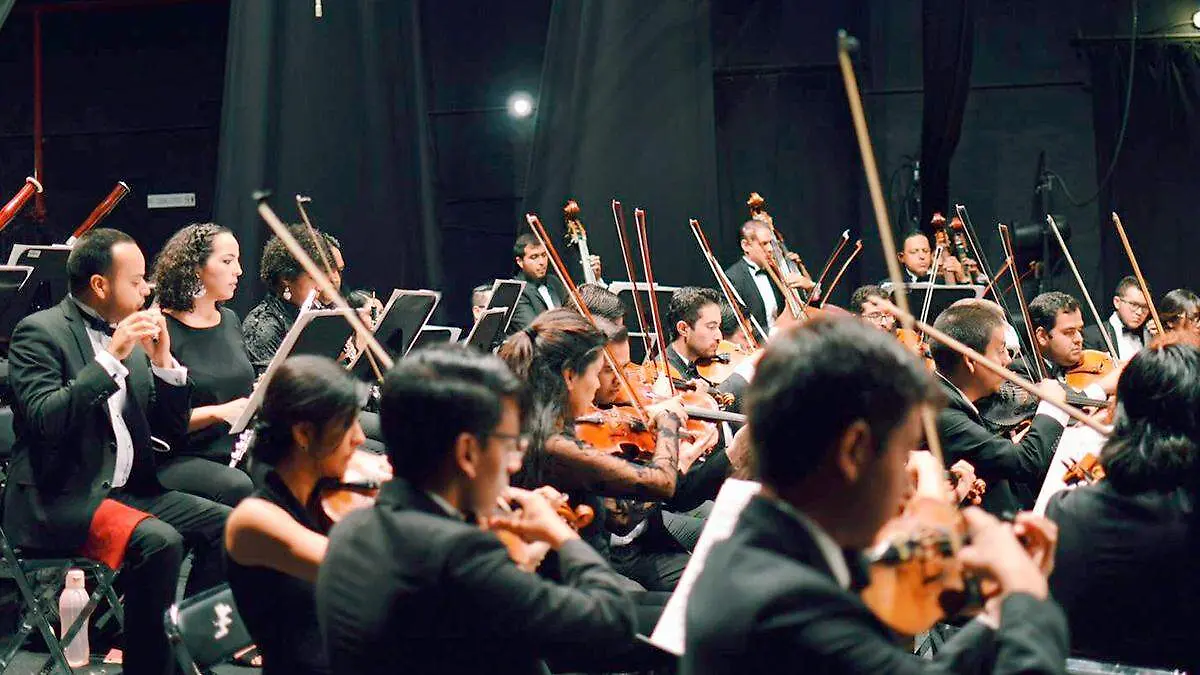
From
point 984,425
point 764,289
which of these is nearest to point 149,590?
point 984,425

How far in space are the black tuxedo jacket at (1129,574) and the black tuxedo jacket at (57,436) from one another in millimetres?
2158

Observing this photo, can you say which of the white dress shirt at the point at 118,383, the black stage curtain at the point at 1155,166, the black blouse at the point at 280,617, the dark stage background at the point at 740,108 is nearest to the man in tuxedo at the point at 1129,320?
the dark stage background at the point at 740,108

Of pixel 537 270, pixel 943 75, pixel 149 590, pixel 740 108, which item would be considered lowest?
pixel 149 590

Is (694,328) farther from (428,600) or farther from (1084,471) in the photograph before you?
(428,600)

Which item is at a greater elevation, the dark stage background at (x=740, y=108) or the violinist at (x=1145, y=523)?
the dark stage background at (x=740, y=108)

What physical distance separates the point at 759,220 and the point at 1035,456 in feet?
14.2

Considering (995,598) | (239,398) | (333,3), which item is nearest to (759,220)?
(333,3)

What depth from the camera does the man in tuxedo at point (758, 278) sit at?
23.5 feet

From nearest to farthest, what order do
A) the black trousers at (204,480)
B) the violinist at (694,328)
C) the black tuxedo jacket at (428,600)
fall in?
the black tuxedo jacket at (428,600) < the black trousers at (204,480) < the violinist at (694,328)

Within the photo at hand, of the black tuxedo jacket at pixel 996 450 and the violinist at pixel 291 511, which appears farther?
the black tuxedo jacket at pixel 996 450

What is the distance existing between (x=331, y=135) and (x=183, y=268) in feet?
11.2

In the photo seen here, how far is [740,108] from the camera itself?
8961 mm

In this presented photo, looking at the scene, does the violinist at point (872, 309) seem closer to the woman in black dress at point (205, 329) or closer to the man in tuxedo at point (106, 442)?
the woman in black dress at point (205, 329)

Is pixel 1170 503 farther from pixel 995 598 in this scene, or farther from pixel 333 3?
pixel 333 3
